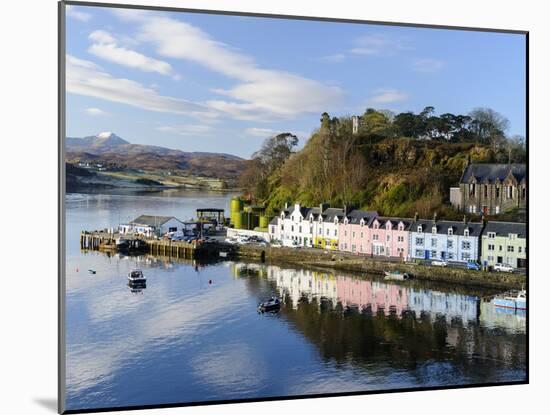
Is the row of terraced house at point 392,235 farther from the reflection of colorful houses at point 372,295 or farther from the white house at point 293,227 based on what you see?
the reflection of colorful houses at point 372,295

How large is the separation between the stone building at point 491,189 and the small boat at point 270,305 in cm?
221

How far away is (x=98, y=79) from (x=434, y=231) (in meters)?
3.82

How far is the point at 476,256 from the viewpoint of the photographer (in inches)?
314

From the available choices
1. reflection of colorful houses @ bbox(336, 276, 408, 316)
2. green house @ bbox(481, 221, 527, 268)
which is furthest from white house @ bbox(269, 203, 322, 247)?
green house @ bbox(481, 221, 527, 268)

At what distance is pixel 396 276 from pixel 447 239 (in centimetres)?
68

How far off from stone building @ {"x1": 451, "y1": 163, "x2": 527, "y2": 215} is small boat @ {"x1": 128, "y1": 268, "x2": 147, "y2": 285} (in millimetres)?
3412

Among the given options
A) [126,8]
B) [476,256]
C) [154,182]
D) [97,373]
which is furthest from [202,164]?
[476,256]

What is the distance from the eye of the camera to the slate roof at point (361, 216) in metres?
7.90

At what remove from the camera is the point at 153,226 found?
24.4 ft

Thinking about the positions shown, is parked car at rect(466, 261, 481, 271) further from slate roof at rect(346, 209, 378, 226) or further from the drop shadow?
the drop shadow

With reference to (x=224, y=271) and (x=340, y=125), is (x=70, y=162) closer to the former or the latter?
(x=224, y=271)

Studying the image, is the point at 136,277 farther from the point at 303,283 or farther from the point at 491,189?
the point at 491,189

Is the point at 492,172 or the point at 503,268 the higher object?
the point at 492,172

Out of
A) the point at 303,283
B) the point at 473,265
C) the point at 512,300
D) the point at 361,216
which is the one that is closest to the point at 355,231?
the point at 361,216
